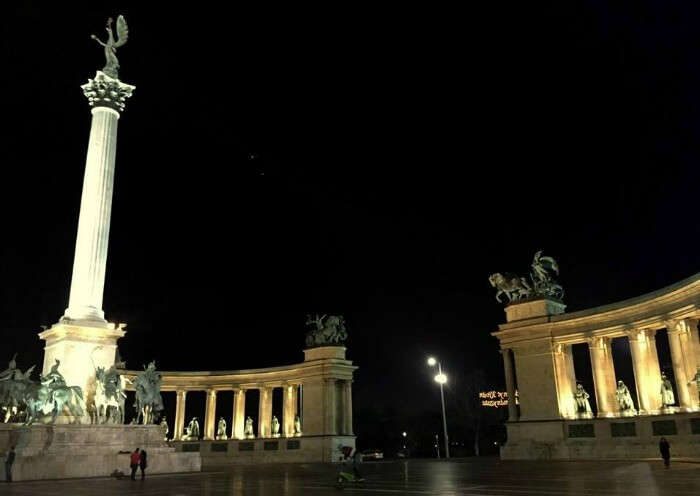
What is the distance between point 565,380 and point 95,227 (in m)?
36.2

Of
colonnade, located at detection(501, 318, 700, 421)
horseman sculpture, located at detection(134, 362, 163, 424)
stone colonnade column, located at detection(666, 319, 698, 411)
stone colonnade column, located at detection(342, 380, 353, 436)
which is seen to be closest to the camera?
horseman sculpture, located at detection(134, 362, 163, 424)

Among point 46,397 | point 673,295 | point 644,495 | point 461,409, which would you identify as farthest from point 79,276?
point 461,409

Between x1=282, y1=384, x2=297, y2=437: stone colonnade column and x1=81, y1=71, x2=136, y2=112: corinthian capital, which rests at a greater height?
x1=81, y1=71, x2=136, y2=112: corinthian capital

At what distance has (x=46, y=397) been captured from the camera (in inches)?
1216

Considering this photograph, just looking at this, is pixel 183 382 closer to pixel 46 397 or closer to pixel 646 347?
pixel 46 397

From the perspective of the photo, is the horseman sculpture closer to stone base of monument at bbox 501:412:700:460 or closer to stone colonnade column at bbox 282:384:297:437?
stone base of monument at bbox 501:412:700:460

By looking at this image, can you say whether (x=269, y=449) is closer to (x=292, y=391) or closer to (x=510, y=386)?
(x=292, y=391)

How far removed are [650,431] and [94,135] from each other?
41594mm

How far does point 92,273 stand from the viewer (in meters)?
36.8

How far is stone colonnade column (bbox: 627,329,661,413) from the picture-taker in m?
42.0

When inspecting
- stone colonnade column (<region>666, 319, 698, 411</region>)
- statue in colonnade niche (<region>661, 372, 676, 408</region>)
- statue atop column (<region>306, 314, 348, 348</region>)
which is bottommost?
statue in colonnade niche (<region>661, 372, 676, 408</region>)

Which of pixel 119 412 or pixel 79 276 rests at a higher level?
pixel 79 276

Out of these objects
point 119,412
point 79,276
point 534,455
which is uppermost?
point 79,276

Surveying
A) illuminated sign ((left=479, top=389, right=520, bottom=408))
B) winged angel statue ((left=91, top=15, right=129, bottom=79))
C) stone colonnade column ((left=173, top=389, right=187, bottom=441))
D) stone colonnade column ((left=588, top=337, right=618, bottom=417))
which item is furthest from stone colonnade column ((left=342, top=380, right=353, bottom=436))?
illuminated sign ((left=479, top=389, right=520, bottom=408))
